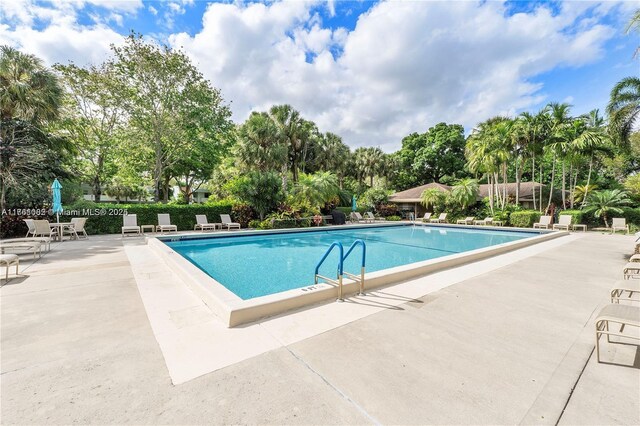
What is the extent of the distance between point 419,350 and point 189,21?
18.0 meters

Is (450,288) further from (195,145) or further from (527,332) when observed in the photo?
(195,145)

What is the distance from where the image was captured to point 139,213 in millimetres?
14953

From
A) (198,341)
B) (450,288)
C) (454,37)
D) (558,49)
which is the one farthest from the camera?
(558,49)

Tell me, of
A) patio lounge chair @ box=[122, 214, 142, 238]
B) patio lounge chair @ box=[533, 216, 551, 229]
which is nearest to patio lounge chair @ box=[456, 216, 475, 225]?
patio lounge chair @ box=[533, 216, 551, 229]

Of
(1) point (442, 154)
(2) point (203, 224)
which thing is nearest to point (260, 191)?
(2) point (203, 224)

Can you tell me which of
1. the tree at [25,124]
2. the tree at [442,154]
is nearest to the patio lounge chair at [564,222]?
the tree at [442,154]

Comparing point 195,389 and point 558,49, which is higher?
point 558,49

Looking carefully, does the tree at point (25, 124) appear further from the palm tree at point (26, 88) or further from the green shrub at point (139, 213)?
the green shrub at point (139, 213)

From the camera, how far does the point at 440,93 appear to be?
1972cm

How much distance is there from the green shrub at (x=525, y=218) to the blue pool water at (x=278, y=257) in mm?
8900

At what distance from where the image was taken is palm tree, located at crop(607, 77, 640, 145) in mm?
11211

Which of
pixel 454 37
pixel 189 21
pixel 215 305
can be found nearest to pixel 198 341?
pixel 215 305

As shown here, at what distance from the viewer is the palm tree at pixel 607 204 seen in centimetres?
1820

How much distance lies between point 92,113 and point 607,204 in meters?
37.1
